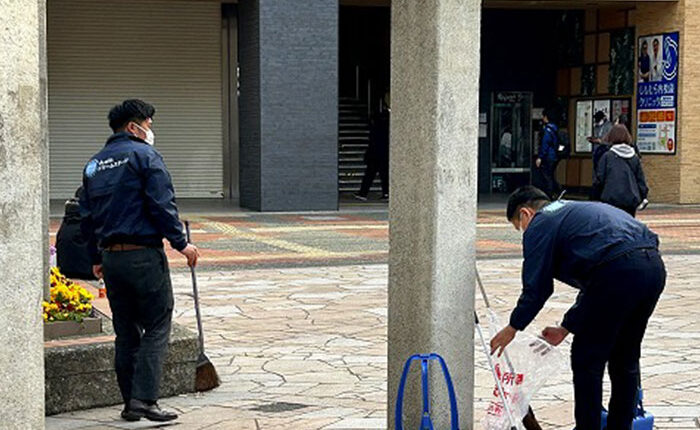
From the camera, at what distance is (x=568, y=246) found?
511cm

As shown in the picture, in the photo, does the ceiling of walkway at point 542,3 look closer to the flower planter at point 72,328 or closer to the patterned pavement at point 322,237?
the patterned pavement at point 322,237

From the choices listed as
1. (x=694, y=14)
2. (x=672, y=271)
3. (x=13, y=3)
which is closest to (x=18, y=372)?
(x=13, y=3)

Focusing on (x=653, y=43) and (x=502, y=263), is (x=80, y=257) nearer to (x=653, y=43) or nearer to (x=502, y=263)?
(x=502, y=263)

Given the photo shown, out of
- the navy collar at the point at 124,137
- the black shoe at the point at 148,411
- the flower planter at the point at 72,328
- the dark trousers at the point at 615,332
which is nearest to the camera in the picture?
the dark trousers at the point at 615,332

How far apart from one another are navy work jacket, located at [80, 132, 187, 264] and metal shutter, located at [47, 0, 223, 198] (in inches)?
720

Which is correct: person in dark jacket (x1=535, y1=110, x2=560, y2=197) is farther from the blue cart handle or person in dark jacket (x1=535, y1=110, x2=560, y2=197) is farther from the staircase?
the blue cart handle

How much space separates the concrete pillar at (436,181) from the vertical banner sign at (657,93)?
19176 millimetres

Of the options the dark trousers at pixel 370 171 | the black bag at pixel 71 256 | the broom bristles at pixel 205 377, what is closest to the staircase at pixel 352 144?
the dark trousers at pixel 370 171

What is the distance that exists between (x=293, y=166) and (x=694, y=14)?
8872 mm

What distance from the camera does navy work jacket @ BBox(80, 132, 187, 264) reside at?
6.16m

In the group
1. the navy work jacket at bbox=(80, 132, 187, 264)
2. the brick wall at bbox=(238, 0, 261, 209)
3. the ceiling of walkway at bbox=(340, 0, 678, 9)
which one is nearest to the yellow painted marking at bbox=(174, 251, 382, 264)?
the brick wall at bbox=(238, 0, 261, 209)

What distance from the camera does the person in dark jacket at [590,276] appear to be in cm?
505

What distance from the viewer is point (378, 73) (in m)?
29.3

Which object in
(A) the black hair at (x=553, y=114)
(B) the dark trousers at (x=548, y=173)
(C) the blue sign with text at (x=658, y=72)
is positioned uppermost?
(C) the blue sign with text at (x=658, y=72)
